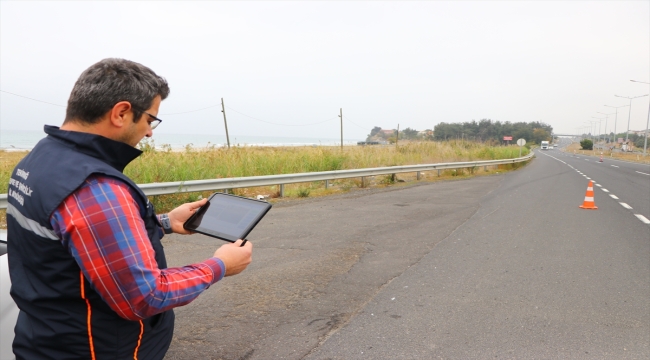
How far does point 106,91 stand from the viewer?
1.73m

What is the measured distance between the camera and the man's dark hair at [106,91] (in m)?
1.73

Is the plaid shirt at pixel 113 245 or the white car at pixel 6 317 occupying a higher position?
the plaid shirt at pixel 113 245

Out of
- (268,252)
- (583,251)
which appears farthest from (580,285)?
(268,252)

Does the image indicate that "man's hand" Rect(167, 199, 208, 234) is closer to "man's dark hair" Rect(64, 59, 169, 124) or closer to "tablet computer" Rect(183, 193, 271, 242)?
"tablet computer" Rect(183, 193, 271, 242)

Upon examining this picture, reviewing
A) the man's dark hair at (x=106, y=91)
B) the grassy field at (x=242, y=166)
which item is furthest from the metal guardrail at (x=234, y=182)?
the man's dark hair at (x=106, y=91)

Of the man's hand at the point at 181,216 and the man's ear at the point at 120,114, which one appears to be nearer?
the man's ear at the point at 120,114

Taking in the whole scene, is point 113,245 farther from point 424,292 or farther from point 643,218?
point 643,218

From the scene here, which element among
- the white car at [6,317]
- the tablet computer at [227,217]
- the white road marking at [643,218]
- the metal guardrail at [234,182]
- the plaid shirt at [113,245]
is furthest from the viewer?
the white road marking at [643,218]

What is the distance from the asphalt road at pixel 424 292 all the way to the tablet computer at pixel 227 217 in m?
1.74

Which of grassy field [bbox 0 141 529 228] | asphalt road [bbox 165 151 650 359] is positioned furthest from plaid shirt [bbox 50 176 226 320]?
grassy field [bbox 0 141 529 228]

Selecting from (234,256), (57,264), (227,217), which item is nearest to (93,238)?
(57,264)

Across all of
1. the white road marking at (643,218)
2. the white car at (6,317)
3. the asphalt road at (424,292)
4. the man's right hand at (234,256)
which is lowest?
the white road marking at (643,218)

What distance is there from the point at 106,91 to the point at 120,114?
0.30 feet

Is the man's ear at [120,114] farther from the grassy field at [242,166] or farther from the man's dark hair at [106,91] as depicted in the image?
the grassy field at [242,166]
